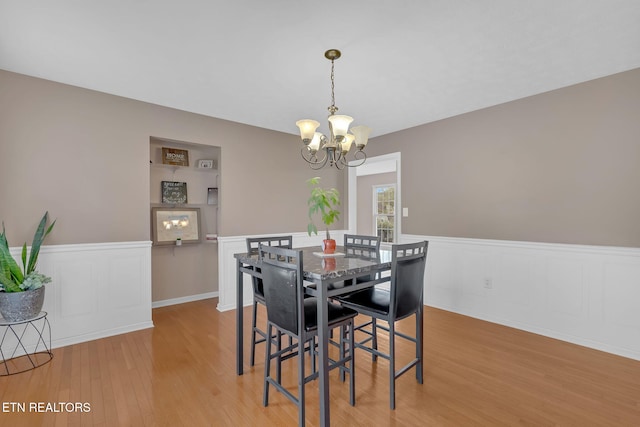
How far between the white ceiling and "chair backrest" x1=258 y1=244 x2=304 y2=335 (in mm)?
1552

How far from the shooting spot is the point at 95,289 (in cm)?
303

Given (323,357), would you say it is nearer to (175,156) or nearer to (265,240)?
(265,240)

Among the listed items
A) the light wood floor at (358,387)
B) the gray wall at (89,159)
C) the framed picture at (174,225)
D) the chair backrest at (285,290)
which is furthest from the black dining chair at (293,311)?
the framed picture at (174,225)

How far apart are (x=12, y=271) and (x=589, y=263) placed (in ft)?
16.9

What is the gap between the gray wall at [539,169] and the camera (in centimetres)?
269

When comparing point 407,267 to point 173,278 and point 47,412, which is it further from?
point 173,278

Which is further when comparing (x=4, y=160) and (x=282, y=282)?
(x=4, y=160)

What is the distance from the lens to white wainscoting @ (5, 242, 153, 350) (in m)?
2.83

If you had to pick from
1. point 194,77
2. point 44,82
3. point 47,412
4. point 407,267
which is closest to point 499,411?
point 407,267

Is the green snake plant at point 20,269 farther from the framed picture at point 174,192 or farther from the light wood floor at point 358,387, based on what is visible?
the framed picture at point 174,192

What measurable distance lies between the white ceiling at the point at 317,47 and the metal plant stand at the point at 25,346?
87.9 inches

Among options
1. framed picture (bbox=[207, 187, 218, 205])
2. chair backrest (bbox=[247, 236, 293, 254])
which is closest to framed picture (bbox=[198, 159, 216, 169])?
framed picture (bbox=[207, 187, 218, 205])

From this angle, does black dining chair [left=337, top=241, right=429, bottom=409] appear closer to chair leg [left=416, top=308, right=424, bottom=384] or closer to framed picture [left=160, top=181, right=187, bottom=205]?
chair leg [left=416, top=308, right=424, bottom=384]

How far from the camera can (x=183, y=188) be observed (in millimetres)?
4094
